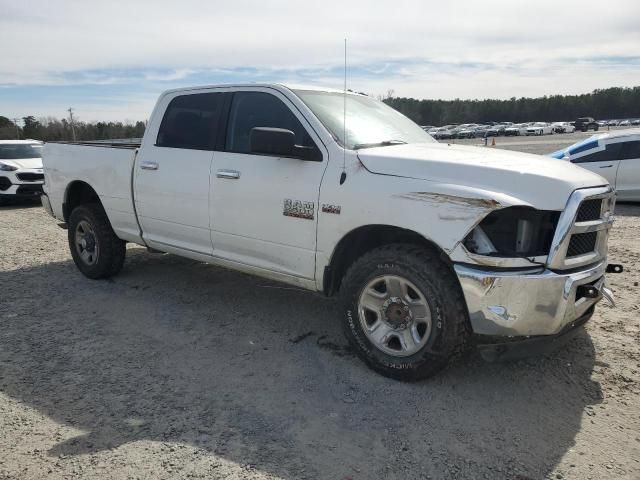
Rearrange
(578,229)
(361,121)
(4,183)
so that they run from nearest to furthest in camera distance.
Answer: (578,229)
(361,121)
(4,183)

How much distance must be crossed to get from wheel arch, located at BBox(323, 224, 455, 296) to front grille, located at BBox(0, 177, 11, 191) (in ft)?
37.0

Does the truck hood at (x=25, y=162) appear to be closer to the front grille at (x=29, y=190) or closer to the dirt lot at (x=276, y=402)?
the front grille at (x=29, y=190)

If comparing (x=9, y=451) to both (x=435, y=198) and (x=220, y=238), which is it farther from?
(x=435, y=198)

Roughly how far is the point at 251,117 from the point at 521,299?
267 cm

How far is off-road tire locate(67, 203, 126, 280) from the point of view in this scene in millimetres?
5984

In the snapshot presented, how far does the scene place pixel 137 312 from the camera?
16.9 feet

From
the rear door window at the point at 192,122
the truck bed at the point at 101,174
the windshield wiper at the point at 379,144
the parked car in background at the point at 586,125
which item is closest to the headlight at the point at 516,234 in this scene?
the windshield wiper at the point at 379,144

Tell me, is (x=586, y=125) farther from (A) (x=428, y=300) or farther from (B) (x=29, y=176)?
(A) (x=428, y=300)

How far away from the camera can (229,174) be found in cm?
452

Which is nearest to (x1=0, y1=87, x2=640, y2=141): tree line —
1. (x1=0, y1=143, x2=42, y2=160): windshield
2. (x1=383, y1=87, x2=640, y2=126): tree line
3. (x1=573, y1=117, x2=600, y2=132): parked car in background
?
(x1=383, y1=87, x2=640, y2=126): tree line

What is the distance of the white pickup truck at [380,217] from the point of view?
3240 mm

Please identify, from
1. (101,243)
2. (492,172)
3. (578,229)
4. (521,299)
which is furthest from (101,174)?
(578,229)

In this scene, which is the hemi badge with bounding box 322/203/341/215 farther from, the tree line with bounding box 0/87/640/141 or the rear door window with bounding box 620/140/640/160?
the tree line with bounding box 0/87/640/141

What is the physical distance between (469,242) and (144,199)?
3.33 metres
